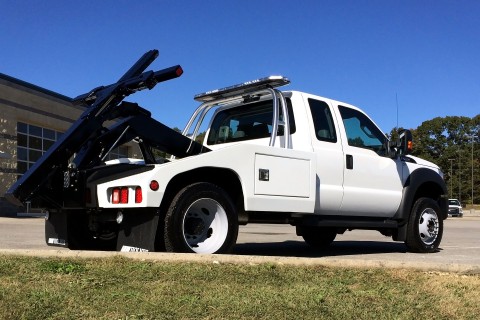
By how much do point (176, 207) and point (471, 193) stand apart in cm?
9628

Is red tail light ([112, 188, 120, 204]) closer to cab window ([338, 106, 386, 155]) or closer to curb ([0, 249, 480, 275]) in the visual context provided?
curb ([0, 249, 480, 275])

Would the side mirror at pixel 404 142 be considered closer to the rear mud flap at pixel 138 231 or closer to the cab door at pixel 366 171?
the cab door at pixel 366 171

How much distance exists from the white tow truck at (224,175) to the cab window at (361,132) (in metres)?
0.02

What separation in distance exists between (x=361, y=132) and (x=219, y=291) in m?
4.76

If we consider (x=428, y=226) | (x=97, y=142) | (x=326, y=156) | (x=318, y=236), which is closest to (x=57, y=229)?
(x=97, y=142)

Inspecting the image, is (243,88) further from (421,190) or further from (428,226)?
(428,226)

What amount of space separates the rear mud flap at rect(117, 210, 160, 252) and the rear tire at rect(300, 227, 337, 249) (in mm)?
3974

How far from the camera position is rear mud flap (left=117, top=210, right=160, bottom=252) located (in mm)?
5715

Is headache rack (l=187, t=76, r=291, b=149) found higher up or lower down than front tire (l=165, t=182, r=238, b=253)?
higher up

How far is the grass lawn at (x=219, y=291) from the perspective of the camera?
3.61 meters

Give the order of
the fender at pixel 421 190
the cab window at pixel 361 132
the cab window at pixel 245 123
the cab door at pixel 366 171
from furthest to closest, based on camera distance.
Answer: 1. the fender at pixel 421 190
2. the cab window at pixel 361 132
3. the cab door at pixel 366 171
4. the cab window at pixel 245 123

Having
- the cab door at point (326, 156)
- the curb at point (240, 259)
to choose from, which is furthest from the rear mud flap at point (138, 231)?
the cab door at point (326, 156)

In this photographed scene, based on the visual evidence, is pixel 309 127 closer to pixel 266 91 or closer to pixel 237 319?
pixel 266 91

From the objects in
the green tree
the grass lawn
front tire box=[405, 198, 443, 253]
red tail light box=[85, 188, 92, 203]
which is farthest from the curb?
the green tree
